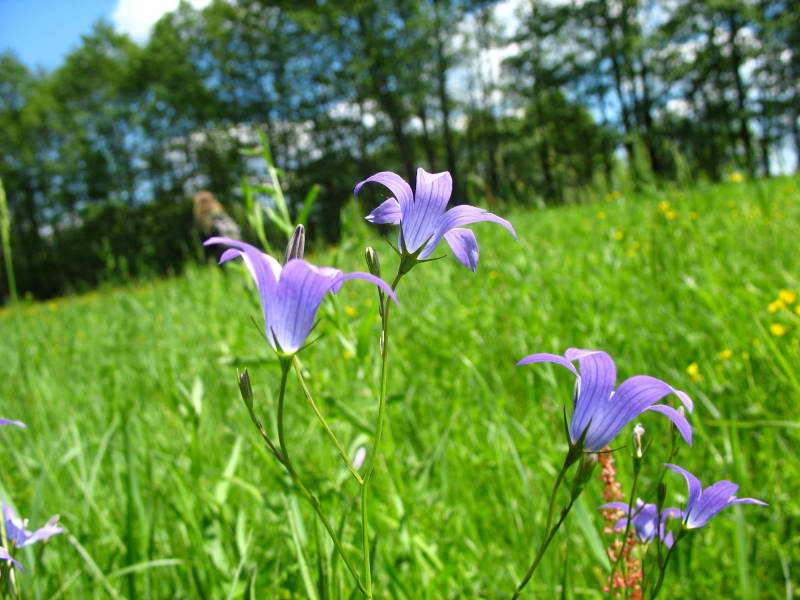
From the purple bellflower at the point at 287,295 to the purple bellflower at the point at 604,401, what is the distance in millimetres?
187

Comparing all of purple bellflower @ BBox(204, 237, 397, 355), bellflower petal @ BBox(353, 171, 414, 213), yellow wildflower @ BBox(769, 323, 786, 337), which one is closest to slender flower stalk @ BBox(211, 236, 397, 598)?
purple bellflower @ BBox(204, 237, 397, 355)

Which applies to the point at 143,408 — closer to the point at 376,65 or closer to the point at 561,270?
the point at 561,270

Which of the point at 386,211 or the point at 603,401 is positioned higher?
the point at 386,211

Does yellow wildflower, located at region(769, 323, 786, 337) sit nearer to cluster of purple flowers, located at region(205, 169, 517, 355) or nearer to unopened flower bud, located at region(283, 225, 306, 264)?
cluster of purple flowers, located at region(205, 169, 517, 355)

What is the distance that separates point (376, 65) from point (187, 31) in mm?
13403

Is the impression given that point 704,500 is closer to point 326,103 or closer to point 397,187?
point 397,187

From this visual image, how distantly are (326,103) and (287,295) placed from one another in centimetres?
3004

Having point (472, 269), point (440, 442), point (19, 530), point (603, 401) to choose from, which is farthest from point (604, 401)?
point (440, 442)

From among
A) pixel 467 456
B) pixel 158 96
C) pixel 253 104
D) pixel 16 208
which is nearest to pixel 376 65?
pixel 253 104

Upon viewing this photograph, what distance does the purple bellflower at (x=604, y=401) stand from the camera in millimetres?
490

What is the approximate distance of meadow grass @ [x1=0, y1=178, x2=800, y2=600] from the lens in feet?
3.55

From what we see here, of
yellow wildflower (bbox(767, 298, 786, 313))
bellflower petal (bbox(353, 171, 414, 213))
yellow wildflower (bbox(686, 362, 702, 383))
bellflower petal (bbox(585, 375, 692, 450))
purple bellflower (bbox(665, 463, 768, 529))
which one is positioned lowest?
yellow wildflower (bbox(686, 362, 702, 383))

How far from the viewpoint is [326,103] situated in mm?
28594

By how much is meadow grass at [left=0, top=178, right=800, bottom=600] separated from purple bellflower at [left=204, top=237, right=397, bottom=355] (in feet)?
1.47
